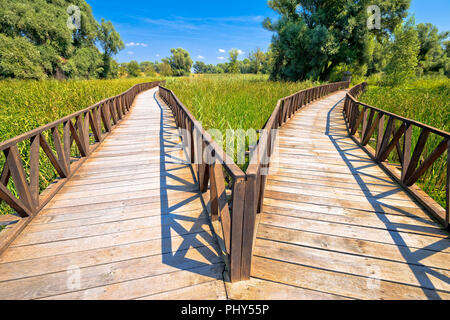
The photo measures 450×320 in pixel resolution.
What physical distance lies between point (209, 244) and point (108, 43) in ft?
146

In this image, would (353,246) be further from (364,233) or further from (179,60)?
(179,60)

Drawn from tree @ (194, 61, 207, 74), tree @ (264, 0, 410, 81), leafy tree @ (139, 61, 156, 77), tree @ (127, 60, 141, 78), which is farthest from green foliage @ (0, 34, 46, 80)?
tree @ (194, 61, 207, 74)

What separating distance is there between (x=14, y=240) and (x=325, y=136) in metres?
6.96

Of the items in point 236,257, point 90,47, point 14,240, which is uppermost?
point 90,47

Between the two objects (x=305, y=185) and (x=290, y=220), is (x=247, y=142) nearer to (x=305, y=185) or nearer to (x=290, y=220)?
(x=305, y=185)

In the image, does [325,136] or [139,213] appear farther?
[325,136]

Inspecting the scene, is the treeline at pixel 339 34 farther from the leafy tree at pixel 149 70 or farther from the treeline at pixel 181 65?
the leafy tree at pixel 149 70

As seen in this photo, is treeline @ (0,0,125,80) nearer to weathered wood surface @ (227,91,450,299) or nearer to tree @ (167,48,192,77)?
Answer: weathered wood surface @ (227,91,450,299)

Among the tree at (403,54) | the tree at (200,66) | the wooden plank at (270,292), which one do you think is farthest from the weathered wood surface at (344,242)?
the tree at (200,66)

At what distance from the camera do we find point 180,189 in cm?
336

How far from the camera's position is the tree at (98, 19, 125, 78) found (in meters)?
35.8

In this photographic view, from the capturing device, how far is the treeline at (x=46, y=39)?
1977cm
